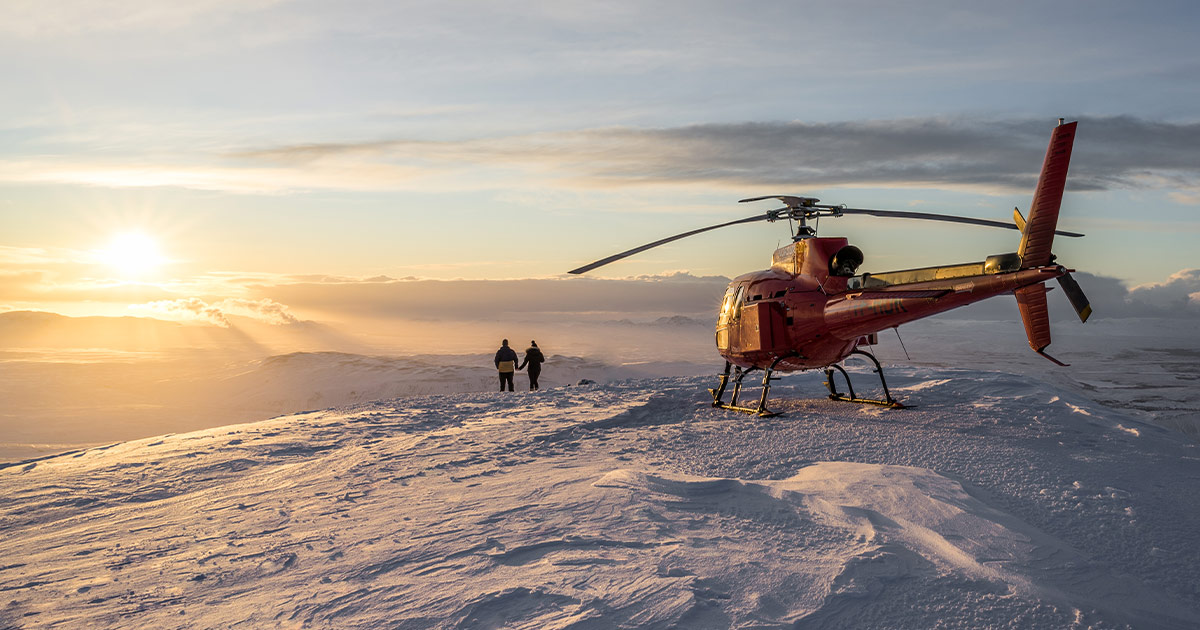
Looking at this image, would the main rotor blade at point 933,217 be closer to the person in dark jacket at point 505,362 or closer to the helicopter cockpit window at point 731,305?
the helicopter cockpit window at point 731,305

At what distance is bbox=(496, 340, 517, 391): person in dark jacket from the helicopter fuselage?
8.67m

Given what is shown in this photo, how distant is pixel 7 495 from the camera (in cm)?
921

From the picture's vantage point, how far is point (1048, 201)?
8.97 m

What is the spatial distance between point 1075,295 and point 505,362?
15.2m

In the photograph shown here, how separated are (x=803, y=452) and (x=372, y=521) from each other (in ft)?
17.3

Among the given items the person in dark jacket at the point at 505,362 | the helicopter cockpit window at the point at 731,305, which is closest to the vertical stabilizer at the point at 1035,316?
the helicopter cockpit window at the point at 731,305

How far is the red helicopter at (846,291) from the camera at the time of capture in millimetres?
9078

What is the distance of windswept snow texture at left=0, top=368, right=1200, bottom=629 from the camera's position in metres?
4.95

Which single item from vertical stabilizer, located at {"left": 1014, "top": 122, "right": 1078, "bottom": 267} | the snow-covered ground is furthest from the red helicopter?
the snow-covered ground

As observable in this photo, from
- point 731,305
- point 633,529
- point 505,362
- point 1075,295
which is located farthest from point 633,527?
point 505,362

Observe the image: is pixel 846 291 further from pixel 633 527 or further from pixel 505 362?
pixel 505 362

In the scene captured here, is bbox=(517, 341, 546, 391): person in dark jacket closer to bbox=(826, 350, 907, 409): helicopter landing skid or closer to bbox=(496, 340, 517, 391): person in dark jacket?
bbox=(496, 340, 517, 391): person in dark jacket

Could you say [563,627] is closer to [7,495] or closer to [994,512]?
[994,512]

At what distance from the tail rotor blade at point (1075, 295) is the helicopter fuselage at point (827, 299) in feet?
1.08
